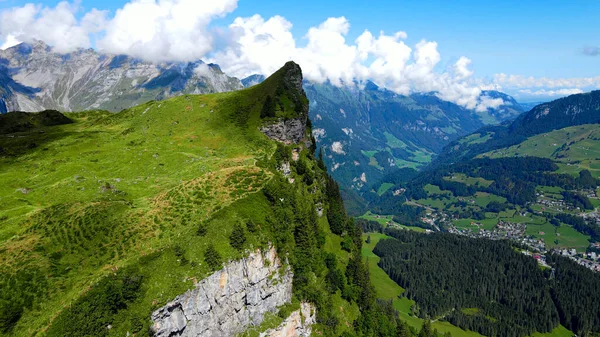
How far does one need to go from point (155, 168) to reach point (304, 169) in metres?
49.5

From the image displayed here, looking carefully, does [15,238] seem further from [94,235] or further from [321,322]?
[321,322]

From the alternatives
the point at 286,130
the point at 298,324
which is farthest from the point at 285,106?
the point at 298,324

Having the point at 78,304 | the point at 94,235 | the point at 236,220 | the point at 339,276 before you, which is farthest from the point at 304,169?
the point at 78,304

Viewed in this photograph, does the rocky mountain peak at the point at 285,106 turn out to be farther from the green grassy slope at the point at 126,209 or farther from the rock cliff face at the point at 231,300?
the rock cliff face at the point at 231,300

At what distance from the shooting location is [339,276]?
104 metres

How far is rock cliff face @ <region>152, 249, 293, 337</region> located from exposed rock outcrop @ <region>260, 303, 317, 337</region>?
389 centimetres

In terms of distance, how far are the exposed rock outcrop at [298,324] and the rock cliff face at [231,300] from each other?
A: 3.89 meters

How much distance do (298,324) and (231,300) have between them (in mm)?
22659

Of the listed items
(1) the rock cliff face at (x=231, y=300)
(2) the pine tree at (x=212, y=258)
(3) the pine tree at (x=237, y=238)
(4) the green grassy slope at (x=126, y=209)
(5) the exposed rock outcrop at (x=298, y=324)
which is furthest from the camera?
(5) the exposed rock outcrop at (x=298, y=324)

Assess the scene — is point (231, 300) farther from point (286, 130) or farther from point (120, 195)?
point (286, 130)

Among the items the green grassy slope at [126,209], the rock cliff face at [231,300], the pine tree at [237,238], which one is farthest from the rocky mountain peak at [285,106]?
the rock cliff face at [231,300]

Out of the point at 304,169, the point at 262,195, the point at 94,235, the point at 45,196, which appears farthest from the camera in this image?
the point at 304,169

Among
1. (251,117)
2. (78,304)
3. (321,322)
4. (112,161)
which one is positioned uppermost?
(251,117)

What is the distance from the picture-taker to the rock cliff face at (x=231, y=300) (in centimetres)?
6041
